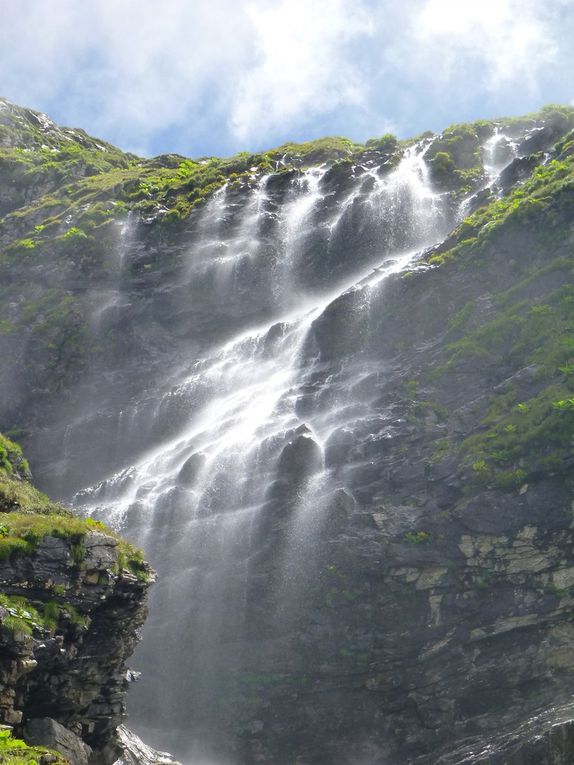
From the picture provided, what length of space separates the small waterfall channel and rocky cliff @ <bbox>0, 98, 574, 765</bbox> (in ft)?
0.42

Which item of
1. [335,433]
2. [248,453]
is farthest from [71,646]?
[248,453]

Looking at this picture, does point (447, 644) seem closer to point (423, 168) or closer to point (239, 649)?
point (239, 649)

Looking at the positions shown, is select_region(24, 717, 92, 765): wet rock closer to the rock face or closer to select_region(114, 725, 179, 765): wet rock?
the rock face

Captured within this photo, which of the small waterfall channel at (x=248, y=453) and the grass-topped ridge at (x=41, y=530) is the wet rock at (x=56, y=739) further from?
the small waterfall channel at (x=248, y=453)

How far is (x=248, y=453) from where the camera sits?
35.2 meters

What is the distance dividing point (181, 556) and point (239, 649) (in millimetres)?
4460

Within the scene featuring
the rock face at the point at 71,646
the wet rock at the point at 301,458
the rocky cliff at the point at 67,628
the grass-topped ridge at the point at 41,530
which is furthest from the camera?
the wet rock at the point at 301,458

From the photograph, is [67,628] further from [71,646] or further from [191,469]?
[191,469]

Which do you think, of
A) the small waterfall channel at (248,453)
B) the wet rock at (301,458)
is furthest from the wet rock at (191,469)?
the wet rock at (301,458)

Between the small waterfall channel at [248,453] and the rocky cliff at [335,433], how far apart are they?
5.0 inches

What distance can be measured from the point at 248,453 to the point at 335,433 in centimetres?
388

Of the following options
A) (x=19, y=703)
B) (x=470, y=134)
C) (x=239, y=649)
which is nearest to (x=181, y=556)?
(x=239, y=649)

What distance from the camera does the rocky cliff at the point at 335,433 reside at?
87.6ft

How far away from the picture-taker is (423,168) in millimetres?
53438
